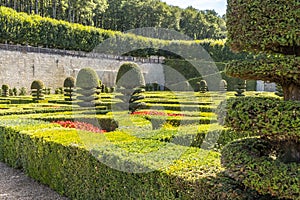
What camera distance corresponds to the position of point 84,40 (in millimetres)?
32312

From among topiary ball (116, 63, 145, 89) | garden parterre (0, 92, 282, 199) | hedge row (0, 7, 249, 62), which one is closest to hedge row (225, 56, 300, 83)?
garden parterre (0, 92, 282, 199)

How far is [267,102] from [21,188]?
470 centimetres

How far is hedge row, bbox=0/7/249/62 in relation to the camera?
26.7 meters

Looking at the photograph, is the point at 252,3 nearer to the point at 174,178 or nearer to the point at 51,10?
the point at 174,178

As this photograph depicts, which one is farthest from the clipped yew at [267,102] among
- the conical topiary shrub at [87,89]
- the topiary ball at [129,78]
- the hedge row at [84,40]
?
the hedge row at [84,40]

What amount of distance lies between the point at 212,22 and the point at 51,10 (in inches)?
1195

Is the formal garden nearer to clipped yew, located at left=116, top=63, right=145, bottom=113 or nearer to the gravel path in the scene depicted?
the gravel path

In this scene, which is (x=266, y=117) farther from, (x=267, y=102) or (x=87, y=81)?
(x=87, y=81)

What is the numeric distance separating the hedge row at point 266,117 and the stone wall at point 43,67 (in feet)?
78.4

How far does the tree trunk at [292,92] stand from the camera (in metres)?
2.71

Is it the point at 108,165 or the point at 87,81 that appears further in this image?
the point at 87,81

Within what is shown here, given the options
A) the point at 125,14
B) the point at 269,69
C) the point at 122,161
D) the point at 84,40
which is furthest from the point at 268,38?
the point at 125,14

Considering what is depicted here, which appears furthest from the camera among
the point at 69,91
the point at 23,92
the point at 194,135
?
the point at 23,92

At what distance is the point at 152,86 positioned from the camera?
3269 cm
